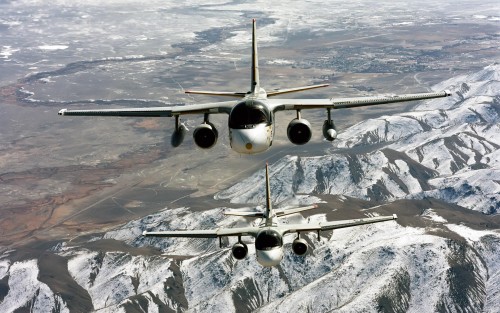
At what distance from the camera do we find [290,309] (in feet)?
354

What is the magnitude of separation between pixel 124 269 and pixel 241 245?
264 ft

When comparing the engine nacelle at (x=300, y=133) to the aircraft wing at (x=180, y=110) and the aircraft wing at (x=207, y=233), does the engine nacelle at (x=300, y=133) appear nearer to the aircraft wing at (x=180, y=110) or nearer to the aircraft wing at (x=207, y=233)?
the aircraft wing at (x=180, y=110)

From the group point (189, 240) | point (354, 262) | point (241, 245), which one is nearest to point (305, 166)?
point (189, 240)

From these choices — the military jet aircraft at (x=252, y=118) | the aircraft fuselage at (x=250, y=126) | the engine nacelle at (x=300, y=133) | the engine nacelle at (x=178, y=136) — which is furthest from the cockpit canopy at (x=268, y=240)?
the aircraft fuselage at (x=250, y=126)

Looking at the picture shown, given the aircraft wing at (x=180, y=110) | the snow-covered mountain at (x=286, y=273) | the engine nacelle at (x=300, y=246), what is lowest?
the snow-covered mountain at (x=286, y=273)

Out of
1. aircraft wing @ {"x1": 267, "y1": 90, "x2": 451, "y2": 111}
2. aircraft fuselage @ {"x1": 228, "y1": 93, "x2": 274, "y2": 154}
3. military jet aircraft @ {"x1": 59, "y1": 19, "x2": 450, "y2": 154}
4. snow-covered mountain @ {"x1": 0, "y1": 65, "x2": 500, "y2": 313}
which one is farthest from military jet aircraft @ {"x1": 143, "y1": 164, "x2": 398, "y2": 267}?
snow-covered mountain @ {"x1": 0, "y1": 65, "x2": 500, "y2": 313}

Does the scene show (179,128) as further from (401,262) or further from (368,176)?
(368,176)

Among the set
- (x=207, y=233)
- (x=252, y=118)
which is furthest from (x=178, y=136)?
(x=207, y=233)

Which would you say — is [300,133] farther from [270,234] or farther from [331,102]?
[270,234]

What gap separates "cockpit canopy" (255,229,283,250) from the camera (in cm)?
5672

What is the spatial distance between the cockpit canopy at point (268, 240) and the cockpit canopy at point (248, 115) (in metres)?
21.7

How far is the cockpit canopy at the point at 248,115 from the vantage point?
37.0 meters

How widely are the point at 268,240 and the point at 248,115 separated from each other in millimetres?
22659

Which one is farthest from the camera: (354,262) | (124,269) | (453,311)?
(124,269)
